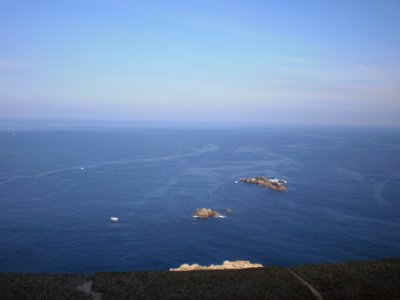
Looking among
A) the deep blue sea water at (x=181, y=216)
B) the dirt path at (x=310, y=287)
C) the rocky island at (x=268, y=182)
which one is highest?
the dirt path at (x=310, y=287)

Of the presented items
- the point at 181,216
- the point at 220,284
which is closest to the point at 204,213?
the point at 181,216

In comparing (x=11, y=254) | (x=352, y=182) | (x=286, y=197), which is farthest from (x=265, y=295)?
(x=352, y=182)

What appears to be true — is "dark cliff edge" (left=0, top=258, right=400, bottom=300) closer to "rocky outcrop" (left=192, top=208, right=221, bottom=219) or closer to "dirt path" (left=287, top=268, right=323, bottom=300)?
"dirt path" (left=287, top=268, right=323, bottom=300)

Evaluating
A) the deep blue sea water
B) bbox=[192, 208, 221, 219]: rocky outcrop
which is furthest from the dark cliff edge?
bbox=[192, 208, 221, 219]: rocky outcrop

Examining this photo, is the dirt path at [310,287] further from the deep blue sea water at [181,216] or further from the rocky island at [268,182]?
the rocky island at [268,182]

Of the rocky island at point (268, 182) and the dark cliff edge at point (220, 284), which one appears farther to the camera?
the rocky island at point (268, 182)

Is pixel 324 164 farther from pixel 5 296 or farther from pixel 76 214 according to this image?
pixel 5 296

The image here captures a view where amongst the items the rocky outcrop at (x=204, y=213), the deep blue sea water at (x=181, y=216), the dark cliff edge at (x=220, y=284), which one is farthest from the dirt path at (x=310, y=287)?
the rocky outcrop at (x=204, y=213)

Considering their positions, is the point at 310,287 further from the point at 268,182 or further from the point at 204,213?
the point at 268,182
